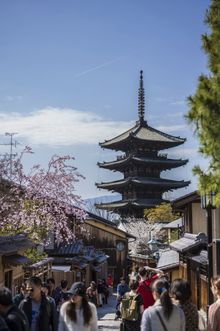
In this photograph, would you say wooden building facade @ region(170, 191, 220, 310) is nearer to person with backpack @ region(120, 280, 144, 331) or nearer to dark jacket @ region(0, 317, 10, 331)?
person with backpack @ region(120, 280, 144, 331)

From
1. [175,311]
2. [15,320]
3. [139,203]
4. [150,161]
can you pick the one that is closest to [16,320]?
[15,320]

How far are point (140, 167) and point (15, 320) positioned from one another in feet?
174

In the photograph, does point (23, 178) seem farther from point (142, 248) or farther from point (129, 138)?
point (129, 138)

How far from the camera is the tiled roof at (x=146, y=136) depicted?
58.0 m

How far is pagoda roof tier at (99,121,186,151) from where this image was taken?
2275 inches

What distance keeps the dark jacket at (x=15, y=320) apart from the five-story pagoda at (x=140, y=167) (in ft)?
165

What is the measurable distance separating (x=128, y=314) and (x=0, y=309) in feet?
16.3

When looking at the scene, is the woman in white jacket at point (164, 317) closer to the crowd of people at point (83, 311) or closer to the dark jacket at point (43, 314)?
the crowd of people at point (83, 311)

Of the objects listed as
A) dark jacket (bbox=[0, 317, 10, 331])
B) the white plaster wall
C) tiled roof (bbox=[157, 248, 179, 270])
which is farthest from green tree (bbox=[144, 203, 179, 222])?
dark jacket (bbox=[0, 317, 10, 331])

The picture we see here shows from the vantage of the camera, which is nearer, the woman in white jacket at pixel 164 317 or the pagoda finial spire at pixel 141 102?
the woman in white jacket at pixel 164 317

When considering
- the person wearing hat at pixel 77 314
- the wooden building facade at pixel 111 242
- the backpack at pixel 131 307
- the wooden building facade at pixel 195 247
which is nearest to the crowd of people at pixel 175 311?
the person wearing hat at pixel 77 314

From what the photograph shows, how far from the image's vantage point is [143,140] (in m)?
57.4

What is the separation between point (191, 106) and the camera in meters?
8.70

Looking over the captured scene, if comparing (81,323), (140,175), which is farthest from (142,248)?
(81,323)
